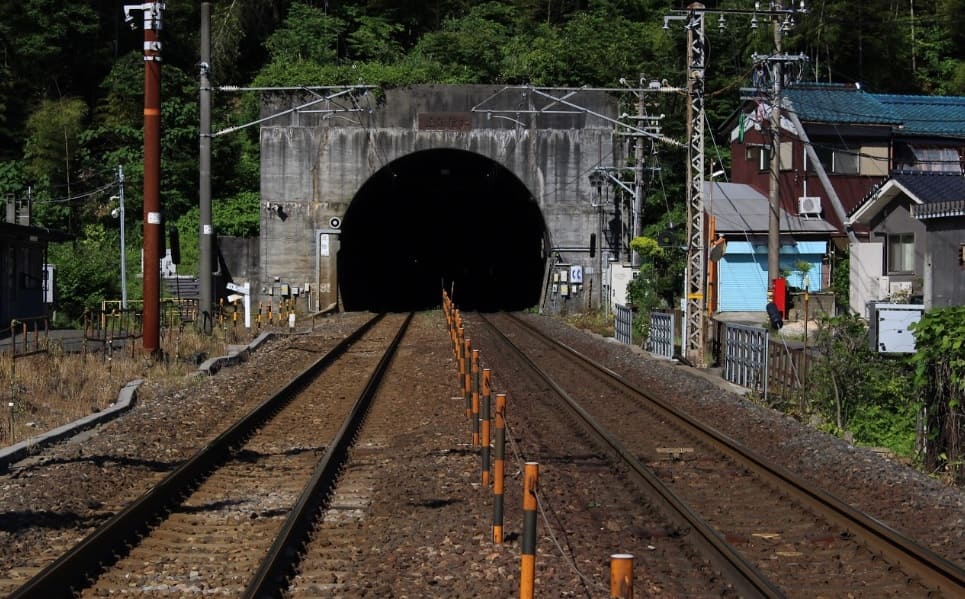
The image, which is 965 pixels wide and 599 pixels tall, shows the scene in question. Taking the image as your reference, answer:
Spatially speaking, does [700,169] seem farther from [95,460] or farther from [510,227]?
[510,227]

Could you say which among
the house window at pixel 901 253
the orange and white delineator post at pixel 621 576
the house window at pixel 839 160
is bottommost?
the orange and white delineator post at pixel 621 576

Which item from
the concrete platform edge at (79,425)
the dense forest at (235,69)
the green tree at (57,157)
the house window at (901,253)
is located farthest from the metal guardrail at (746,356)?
the green tree at (57,157)

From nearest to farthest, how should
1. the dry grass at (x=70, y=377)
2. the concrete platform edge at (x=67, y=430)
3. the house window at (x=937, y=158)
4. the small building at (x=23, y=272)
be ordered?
the concrete platform edge at (x=67, y=430) → the dry grass at (x=70, y=377) → the small building at (x=23, y=272) → the house window at (x=937, y=158)

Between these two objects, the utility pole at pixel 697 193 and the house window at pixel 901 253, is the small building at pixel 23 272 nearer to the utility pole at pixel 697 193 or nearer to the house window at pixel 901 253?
the utility pole at pixel 697 193

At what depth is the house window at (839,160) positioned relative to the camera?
3703 centimetres

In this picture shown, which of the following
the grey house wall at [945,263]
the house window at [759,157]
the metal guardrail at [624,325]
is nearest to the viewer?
the grey house wall at [945,263]

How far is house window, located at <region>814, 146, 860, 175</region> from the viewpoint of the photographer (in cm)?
3703

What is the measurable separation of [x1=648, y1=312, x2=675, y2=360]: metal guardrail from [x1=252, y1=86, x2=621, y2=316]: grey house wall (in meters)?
14.4

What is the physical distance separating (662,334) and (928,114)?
21611mm

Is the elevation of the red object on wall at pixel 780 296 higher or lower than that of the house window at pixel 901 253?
lower

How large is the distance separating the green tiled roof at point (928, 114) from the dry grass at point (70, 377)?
2640 centimetres

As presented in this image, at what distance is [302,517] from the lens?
7770 mm

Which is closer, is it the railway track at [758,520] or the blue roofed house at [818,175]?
the railway track at [758,520]

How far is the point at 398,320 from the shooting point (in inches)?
1416
